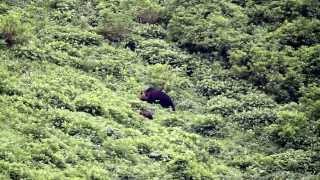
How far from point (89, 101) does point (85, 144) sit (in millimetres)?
2910

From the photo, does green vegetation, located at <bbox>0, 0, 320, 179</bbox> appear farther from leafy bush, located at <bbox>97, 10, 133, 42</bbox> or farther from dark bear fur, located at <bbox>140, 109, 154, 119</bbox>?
dark bear fur, located at <bbox>140, 109, 154, 119</bbox>

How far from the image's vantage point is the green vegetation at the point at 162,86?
15.9 metres

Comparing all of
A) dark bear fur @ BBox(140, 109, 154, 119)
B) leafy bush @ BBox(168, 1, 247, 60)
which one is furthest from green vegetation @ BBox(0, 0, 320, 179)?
dark bear fur @ BBox(140, 109, 154, 119)

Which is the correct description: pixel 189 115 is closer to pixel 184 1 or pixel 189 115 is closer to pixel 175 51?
pixel 175 51

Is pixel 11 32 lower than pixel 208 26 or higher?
higher

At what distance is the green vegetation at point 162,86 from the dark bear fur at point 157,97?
0.94 feet

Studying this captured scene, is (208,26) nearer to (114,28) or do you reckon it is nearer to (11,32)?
(114,28)

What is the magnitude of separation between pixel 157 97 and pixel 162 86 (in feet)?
3.12

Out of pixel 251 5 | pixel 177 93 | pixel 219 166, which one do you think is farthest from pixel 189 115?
pixel 251 5

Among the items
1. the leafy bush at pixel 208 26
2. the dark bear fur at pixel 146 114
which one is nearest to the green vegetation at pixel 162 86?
the leafy bush at pixel 208 26

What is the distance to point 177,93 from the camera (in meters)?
21.7

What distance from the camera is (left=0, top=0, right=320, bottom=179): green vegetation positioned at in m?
15.9

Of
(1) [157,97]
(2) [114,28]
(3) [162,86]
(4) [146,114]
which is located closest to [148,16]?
(2) [114,28]

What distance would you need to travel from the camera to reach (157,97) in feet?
68.6
